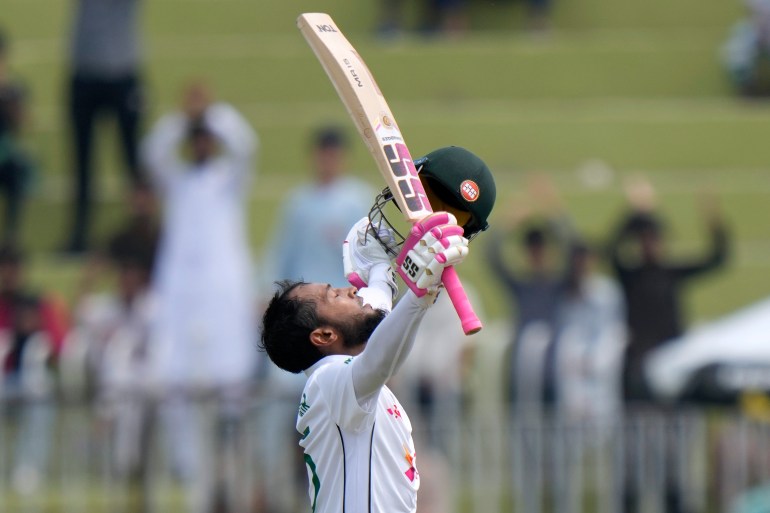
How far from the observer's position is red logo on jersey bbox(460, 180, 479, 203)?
4121 mm

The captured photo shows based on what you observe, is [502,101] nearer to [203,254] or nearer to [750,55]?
[750,55]

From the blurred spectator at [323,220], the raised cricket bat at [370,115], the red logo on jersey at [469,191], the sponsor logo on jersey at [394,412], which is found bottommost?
the sponsor logo on jersey at [394,412]

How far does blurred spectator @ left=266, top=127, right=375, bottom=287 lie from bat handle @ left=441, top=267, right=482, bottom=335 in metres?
5.30

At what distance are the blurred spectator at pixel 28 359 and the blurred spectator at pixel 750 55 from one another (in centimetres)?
613

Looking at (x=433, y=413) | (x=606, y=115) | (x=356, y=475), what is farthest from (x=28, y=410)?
(x=606, y=115)

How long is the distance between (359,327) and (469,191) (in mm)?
486

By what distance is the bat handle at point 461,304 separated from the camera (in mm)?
3625

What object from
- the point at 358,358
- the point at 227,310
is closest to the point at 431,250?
the point at 358,358

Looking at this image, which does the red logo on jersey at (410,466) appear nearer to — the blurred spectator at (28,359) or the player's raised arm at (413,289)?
the player's raised arm at (413,289)

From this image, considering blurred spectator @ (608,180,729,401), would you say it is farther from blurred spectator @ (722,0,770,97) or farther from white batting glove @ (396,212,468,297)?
white batting glove @ (396,212,468,297)

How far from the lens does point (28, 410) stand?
29.2 ft

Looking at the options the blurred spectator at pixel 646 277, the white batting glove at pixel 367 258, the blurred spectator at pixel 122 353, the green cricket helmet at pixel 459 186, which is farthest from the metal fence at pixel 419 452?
the green cricket helmet at pixel 459 186

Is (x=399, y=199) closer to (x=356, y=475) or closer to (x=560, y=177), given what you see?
(x=356, y=475)

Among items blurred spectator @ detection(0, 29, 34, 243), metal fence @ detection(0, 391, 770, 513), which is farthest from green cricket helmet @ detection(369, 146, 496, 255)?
blurred spectator @ detection(0, 29, 34, 243)
